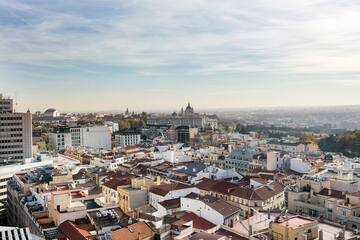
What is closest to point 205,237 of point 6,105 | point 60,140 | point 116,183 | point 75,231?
point 75,231

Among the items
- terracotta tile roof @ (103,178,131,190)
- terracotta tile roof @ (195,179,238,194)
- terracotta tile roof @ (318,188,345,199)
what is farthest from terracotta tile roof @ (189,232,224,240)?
terracotta tile roof @ (103,178,131,190)

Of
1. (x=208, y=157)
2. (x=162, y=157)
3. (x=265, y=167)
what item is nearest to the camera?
(x=265, y=167)

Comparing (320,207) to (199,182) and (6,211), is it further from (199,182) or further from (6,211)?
(6,211)

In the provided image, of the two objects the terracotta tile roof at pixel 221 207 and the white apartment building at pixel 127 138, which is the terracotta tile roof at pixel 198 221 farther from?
the white apartment building at pixel 127 138

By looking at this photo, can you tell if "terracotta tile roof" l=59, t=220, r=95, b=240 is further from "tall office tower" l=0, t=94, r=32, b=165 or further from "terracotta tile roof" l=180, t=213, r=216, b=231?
"tall office tower" l=0, t=94, r=32, b=165

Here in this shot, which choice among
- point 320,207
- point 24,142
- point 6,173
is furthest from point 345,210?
point 24,142

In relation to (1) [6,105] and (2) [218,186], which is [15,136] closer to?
(1) [6,105]
